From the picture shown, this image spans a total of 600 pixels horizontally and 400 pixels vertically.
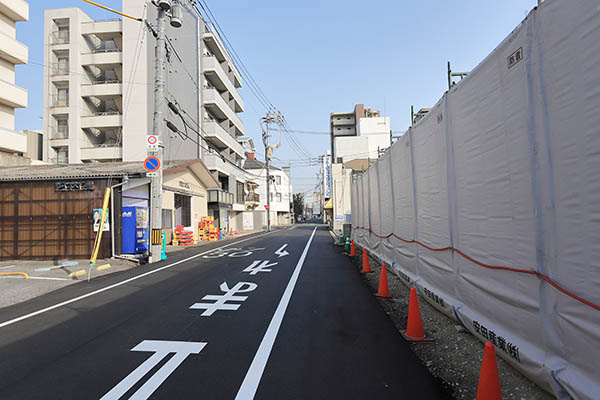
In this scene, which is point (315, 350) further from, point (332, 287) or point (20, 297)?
point (20, 297)

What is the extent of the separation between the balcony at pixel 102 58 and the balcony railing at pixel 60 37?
9.25 ft

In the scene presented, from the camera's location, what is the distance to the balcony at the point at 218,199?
93.7 ft

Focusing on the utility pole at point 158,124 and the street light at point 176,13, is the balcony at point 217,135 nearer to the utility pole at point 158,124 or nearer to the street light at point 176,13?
the street light at point 176,13

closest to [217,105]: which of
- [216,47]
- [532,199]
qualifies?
[216,47]

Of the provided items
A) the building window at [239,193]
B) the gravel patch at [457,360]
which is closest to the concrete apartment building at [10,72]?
the building window at [239,193]

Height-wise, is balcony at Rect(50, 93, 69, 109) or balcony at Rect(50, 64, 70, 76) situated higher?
balcony at Rect(50, 64, 70, 76)

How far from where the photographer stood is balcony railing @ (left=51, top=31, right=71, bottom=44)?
29.3 metres

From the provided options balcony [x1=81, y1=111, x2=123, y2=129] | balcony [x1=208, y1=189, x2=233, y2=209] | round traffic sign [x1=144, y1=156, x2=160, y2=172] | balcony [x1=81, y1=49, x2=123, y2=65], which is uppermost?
balcony [x1=81, y1=49, x2=123, y2=65]

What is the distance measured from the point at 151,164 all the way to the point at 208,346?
10.0 m

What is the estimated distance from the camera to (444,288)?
4.87 metres

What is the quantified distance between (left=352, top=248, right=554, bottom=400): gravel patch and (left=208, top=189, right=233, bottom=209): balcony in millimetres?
24692

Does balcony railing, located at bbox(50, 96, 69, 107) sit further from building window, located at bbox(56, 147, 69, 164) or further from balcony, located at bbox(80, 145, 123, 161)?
balcony, located at bbox(80, 145, 123, 161)

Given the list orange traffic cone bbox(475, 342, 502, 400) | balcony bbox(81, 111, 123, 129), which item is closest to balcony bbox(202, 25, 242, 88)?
balcony bbox(81, 111, 123, 129)

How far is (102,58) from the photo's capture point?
→ 29.0m
